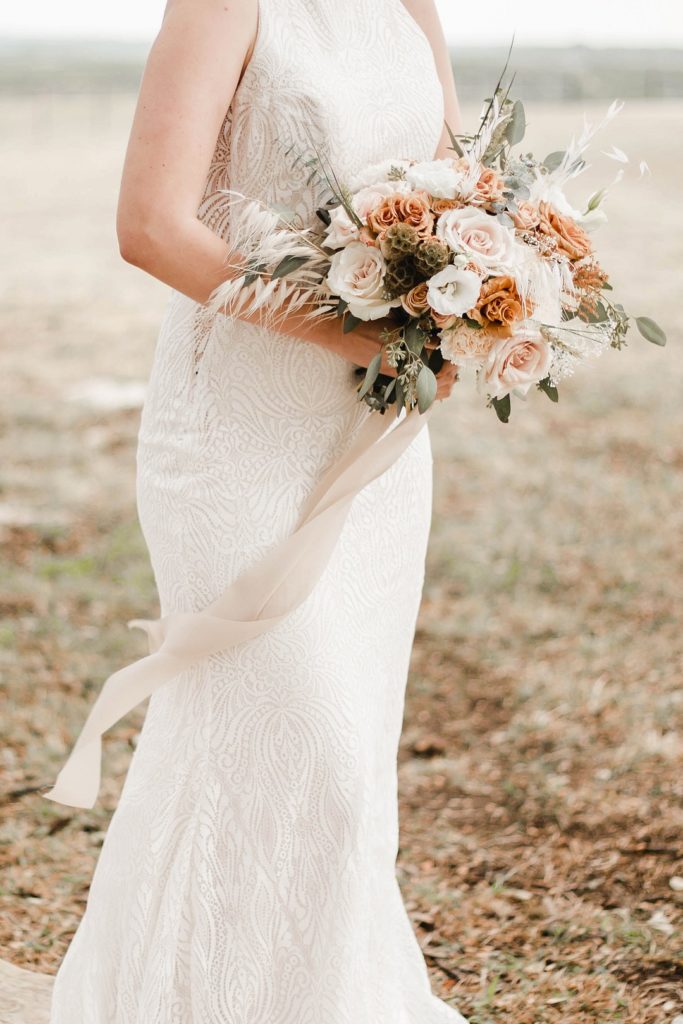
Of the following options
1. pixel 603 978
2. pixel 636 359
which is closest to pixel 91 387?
pixel 636 359

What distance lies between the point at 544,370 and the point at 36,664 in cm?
403

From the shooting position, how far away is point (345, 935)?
2400 millimetres

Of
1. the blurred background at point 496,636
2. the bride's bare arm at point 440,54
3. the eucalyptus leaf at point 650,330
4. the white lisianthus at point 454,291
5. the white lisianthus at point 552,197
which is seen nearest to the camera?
the white lisianthus at point 454,291

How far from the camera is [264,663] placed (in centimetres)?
238

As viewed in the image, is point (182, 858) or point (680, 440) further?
point (680, 440)

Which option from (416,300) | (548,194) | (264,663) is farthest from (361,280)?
(264,663)

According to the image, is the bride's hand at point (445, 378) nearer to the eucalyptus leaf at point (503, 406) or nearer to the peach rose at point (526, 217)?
the eucalyptus leaf at point (503, 406)

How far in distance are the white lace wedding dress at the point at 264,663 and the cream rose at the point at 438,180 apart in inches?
10.1

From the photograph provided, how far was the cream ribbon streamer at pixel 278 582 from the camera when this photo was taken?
2.37m

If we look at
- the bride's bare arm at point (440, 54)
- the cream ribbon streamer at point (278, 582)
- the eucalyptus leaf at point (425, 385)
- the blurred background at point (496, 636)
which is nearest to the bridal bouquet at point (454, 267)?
the eucalyptus leaf at point (425, 385)

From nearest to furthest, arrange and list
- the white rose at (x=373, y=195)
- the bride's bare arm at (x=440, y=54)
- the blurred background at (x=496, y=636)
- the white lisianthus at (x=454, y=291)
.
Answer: the white lisianthus at (x=454, y=291) → the white rose at (x=373, y=195) → the bride's bare arm at (x=440, y=54) → the blurred background at (x=496, y=636)

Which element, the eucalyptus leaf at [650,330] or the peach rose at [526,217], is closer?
the peach rose at [526,217]

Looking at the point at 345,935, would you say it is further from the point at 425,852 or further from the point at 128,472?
the point at 128,472

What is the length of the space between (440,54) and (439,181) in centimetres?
88
